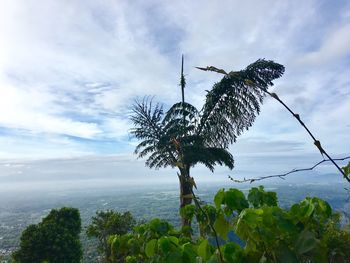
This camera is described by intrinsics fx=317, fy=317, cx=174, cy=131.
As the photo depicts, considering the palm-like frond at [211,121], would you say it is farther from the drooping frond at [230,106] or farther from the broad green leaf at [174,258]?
the broad green leaf at [174,258]

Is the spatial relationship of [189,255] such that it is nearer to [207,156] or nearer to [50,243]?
[207,156]

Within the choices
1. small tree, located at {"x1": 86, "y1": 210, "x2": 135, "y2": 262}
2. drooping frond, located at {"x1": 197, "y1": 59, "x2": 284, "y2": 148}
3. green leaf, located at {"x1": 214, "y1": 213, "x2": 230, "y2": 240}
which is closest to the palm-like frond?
drooping frond, located at {"x1": 197, "y1": 59, "x2": 284, "y2": 148}

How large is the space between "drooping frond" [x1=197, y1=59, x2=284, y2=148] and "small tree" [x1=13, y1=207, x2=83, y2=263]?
10.0 meters

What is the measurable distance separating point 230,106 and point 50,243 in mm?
11634

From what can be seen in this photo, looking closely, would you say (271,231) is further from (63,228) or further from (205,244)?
(63,228)

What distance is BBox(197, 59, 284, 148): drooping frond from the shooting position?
36.2 ft

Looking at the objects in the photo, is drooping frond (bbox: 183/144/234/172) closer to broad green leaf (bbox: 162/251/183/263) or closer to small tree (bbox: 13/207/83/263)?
small tree (bbox: 13/207/83/263)

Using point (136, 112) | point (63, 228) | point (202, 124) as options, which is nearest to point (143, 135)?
point (136, 112)

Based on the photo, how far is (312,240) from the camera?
0.63 metres

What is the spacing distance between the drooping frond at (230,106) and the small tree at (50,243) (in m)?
10.0

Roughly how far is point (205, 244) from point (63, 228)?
713 inches

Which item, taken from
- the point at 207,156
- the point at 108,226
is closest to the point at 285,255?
the point at 207,156

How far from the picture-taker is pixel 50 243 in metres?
16.2

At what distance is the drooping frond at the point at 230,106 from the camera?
434 inches
